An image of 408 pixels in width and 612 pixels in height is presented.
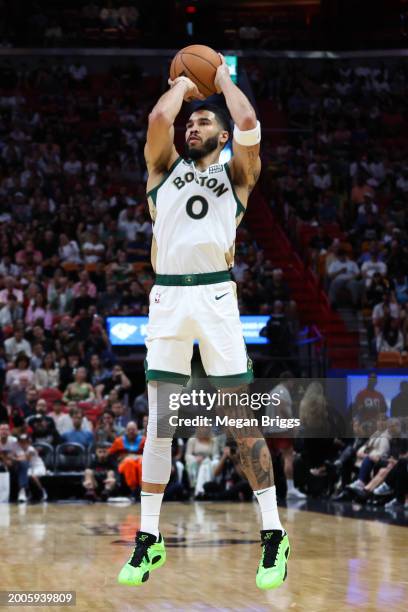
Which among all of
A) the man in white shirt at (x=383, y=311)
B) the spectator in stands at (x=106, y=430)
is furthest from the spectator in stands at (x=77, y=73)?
the spectator in stands at (x=106, y=430)

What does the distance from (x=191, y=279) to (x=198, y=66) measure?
1.21 metres

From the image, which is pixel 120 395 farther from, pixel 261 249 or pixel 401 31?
pixel 401 31

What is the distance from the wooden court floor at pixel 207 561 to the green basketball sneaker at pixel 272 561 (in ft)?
1.32

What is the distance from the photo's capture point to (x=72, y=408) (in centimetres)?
1553

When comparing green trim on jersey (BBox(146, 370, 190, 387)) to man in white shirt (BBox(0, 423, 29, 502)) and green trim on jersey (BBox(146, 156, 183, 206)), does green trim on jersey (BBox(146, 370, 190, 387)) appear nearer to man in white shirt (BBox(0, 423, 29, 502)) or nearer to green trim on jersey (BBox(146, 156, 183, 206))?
green trim on jersey (BBox(146, 156, 183, 206))

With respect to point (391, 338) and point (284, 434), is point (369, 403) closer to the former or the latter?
point (284, 434)

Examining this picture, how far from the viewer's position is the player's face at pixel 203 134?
231 inches

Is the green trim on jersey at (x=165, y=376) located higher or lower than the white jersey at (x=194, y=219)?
lower

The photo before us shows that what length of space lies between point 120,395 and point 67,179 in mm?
7851

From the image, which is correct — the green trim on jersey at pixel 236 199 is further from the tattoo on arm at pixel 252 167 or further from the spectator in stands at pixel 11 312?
the spectator in stands at pixel 11 312

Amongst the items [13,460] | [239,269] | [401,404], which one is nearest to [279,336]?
[239,269]

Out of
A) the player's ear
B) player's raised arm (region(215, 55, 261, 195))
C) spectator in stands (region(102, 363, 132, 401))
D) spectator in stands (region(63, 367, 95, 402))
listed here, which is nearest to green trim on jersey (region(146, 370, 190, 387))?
player's raised arm (region(215, 55, 261, 195))

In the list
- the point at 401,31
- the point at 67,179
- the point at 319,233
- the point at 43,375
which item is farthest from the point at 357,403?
the point at 401,31

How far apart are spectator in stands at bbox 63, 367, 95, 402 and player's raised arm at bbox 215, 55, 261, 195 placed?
1063cm
